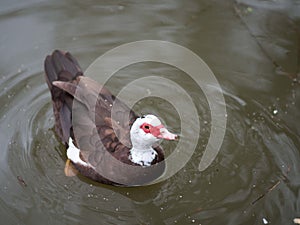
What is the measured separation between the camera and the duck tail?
5238mm

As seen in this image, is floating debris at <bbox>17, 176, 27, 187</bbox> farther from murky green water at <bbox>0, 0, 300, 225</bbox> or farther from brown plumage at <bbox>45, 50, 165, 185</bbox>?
brown plumage at <bbox>45, 50, 165, 185</bbox>

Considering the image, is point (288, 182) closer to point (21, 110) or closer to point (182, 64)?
point (182, 64)

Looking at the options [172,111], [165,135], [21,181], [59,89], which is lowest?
[21,181]

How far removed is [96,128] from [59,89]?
691mm

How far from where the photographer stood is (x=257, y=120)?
566 centimetres

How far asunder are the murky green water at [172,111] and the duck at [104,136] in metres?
0.17

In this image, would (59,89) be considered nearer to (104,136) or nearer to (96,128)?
(96,128)

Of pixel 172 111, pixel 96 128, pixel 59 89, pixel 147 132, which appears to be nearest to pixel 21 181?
pixel 96 128

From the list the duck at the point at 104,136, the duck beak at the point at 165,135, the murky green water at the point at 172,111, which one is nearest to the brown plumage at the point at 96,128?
the duck at the point at 104,136

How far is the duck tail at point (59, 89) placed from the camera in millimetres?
5238

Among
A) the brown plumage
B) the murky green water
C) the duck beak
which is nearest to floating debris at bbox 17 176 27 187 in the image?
the murky green water

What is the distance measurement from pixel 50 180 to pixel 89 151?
1.63 feet

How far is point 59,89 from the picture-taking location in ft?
17.6

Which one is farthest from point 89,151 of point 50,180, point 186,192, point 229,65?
point 229,65
